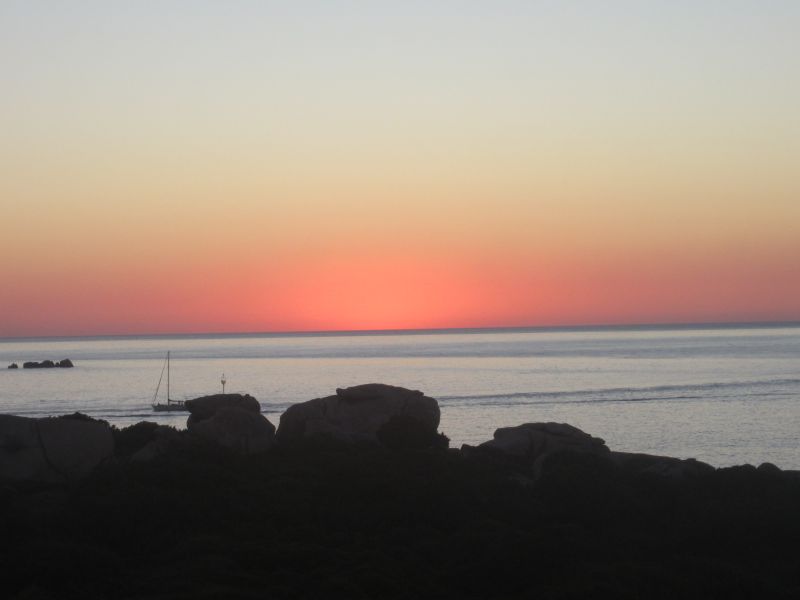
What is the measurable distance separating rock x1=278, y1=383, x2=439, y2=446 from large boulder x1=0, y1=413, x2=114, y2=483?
622 cm

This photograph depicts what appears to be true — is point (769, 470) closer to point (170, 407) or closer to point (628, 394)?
point (628, 394)

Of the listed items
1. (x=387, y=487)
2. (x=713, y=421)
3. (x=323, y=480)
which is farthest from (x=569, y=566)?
(x=713, y=421)

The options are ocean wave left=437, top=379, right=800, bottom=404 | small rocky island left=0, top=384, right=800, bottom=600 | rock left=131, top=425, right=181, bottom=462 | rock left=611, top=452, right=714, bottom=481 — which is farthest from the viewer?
ocean wave left=437, top=379, right=800, bottom=404

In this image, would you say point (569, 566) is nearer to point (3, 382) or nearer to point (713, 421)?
point (713, 421)

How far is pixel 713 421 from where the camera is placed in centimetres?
5622

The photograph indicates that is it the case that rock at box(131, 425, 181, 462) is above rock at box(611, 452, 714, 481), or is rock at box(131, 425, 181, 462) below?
above

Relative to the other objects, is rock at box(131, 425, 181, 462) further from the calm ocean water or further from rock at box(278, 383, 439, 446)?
the calm ocean water

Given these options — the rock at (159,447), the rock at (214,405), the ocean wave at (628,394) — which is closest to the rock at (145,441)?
the rock at (159,447)

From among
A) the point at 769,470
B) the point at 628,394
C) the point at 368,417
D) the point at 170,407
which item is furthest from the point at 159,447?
the point at 628,394

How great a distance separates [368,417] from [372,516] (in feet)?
34.4

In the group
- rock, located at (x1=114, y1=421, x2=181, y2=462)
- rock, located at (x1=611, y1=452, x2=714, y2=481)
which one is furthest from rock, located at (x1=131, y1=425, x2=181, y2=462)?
rock, located at (x1=611, y1=452, x2=714, y2=481)

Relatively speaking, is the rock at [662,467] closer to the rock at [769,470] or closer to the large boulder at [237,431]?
the rock at [769,470]

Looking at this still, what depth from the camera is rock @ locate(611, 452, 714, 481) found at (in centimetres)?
2653

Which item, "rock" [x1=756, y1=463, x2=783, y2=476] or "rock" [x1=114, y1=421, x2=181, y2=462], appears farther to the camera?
"rock" [x1=756, y1=463, x2=783, y2=476]
